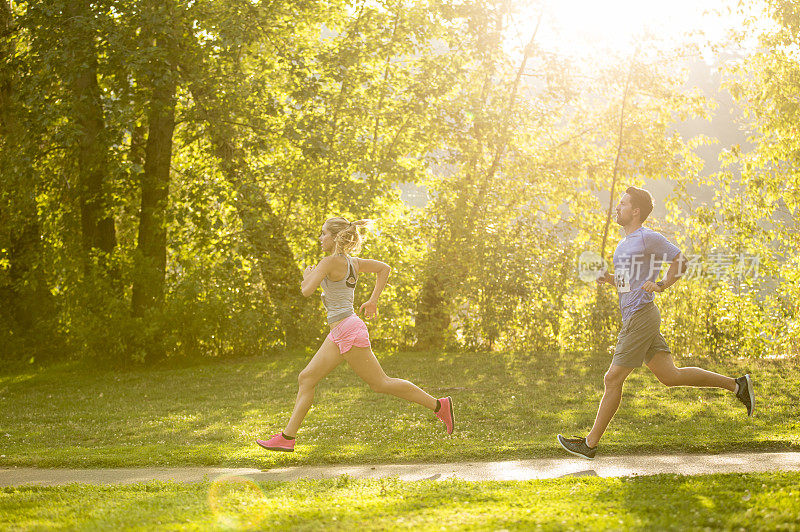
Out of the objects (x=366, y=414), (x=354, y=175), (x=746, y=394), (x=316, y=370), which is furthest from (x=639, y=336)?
(x=354, y=175)

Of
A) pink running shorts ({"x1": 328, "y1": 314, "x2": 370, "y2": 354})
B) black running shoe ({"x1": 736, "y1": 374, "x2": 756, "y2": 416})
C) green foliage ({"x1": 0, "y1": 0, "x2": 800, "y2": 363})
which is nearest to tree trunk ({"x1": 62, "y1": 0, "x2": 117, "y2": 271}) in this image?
green foliage ({"x1": 0, "y1": 0, "x2": 800, "y2": 363})

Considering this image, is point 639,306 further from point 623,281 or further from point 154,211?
point 154,211

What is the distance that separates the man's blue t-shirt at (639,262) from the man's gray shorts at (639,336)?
0.07 metres

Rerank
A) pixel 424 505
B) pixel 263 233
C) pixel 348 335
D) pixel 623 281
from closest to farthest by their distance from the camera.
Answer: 1. pixel 424 505
2. pixel 623 281
3. pixel 348 335
4. pixel 263 233

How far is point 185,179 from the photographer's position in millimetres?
17094

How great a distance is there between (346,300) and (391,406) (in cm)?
485

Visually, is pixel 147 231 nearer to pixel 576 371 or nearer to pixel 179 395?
pixel 179 395

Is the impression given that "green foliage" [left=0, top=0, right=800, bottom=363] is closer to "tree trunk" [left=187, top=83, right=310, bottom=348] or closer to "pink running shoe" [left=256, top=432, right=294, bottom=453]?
"tree trunk" [left=187, top=83, right=310, bottom=348]

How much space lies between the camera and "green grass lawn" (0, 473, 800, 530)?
4.84 m

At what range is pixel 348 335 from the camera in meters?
7.07

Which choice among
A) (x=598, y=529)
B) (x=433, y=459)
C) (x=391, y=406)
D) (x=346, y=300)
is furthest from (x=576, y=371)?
(x=598, y=529)

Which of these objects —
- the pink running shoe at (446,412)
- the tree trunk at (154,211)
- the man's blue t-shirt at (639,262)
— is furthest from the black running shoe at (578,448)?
the tree trunk at (154,211)

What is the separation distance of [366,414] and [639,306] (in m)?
5.16

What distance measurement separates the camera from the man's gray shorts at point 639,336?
22.2 feet
